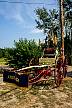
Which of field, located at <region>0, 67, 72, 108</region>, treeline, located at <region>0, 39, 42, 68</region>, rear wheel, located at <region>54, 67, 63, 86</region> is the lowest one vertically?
field, located at <region>0, 67, 72, 108</region>

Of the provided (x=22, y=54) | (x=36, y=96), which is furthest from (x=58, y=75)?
(x=22, y=54)

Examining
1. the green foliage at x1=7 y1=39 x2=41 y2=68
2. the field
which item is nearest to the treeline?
the green foliage at x1=7 y1=39 x2=41 y2=68

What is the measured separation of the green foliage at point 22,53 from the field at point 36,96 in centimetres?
432

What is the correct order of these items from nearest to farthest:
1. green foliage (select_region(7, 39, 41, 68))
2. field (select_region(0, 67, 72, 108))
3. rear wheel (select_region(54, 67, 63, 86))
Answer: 1. field (select_region(0, 67, 72, 108))
2. rear wheel (select_region(54, 67, 63, 86))
3. green foliage (select_region(7, 39, 41, 68))

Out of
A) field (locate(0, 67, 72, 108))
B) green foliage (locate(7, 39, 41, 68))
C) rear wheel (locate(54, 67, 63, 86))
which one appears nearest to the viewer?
field (locate(0, 67, 72, 108))

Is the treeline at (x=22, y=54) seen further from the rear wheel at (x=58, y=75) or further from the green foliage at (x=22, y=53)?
the rear wheel at (x=58, y=75)

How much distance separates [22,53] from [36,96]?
7579 mm

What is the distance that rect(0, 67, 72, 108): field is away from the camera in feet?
31.7

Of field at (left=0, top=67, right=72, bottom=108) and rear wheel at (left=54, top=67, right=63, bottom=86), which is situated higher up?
rear wheel at (left=54, top=67, right=63, bottom=86)

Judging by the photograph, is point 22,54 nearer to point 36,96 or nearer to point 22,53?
point 22,53

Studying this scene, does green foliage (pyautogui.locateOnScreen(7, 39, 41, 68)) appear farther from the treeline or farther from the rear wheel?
the rear wheel

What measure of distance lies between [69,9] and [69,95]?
29.0 m

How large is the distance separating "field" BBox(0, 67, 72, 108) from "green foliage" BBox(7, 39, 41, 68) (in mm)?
4320

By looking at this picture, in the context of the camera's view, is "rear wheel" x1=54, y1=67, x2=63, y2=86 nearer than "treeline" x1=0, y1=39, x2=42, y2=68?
Yes
